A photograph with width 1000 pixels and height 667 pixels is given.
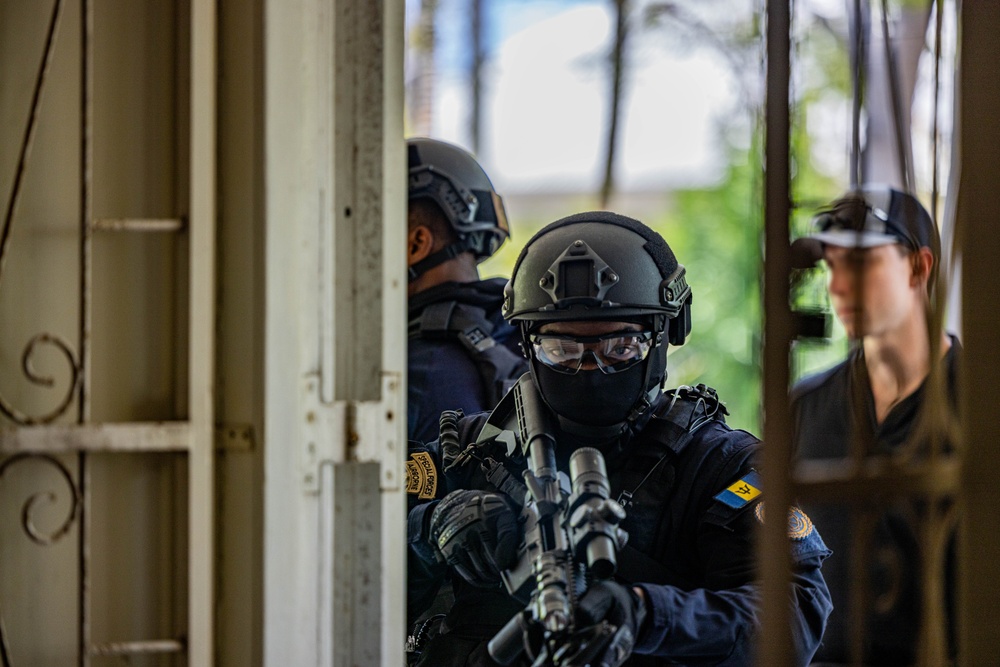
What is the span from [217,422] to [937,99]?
1.35 metres

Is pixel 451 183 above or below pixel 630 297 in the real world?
above

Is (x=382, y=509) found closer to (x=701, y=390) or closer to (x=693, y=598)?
(x=693, y=598)

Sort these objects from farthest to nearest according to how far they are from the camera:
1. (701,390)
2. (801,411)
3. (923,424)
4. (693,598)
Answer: (801,411) < (701,390) < (693,598) < (923,424)

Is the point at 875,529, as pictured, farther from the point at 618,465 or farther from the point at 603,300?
the point at 603,300

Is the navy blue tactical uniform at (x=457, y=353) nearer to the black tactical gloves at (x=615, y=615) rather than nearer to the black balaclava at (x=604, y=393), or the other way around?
the black balaclava at (x=604, y=393)

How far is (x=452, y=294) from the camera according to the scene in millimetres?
3773

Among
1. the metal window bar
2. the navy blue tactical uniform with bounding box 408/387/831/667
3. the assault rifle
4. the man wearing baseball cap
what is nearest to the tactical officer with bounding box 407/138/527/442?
the navy blue tactical uniform with bounding box 408/387/831/667

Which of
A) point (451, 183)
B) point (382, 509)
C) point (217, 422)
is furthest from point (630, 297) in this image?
point (451, 183)

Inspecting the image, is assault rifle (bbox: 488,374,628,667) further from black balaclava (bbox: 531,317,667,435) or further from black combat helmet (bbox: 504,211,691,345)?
black combat helmet (bbox: 504,211,691,345)

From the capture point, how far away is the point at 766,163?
168 centimetres

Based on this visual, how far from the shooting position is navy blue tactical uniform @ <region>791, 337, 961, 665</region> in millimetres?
3254

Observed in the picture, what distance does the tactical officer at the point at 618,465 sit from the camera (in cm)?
257

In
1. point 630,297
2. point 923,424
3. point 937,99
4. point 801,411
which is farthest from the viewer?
point 801,411

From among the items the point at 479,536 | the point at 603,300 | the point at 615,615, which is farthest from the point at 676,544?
the point at 603,300
